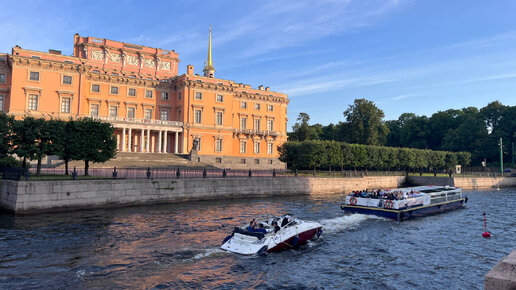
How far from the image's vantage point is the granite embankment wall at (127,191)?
Result: 23734 millimetres

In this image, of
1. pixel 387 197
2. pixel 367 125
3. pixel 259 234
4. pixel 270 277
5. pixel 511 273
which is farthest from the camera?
pixel 367 125

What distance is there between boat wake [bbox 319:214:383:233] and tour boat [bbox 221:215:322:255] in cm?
393

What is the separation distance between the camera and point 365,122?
86.8m

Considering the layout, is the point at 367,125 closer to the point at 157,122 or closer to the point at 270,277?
the point at 157,122

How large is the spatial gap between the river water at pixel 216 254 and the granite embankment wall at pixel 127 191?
1281 mm

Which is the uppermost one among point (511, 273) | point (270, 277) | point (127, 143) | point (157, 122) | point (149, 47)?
point (149, 47)

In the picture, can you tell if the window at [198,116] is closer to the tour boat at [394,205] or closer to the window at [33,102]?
the window at [33,102]

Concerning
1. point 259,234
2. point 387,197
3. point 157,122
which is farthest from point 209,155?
point 259,234

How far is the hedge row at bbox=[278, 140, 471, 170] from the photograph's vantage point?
54969 millimetres

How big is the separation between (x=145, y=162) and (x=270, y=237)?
34355 millimetres

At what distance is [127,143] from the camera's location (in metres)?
59.1

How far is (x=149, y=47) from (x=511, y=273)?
7127 cm

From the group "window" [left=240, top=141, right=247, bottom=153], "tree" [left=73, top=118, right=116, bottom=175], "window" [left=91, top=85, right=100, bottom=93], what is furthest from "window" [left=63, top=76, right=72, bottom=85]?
"window" [left=240, top=141, right=247, bottom=153]

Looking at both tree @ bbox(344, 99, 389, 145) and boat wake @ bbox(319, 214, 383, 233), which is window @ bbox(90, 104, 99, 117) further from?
tree @ bbox(344, 99, 389, 145)
